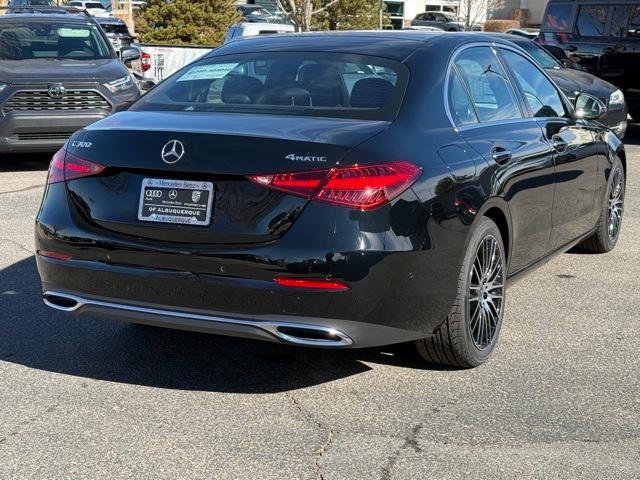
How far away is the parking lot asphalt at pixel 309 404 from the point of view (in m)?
3.82

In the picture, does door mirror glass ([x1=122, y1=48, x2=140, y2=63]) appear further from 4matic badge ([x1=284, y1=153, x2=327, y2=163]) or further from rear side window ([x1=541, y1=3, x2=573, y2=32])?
4matic badge ([x1=284, y1=153, x2=327, y2=163])

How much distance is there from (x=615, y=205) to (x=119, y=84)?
6.45 m

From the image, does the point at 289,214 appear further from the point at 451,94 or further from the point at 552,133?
the point at 552,133

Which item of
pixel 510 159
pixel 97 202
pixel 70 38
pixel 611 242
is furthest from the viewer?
pixel 70 38

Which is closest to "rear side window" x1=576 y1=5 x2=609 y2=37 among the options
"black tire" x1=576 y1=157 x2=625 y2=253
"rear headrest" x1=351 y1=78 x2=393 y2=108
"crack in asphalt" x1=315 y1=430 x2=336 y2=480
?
"black tire" x1=576 y1=157 x2=625 y2=253

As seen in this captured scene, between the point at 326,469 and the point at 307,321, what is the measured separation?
642mm

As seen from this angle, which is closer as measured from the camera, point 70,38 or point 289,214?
point 289,214

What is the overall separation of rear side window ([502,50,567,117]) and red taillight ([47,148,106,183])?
2.59 metres

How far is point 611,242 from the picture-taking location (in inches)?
298

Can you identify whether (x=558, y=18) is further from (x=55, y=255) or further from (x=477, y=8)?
(x=477, y=8)

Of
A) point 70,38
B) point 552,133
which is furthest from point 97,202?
point 70,38

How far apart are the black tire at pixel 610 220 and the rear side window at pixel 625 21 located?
26.1 ft

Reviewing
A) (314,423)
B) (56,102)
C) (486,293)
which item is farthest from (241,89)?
(56,102)

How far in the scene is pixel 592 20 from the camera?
1548 centimetres
